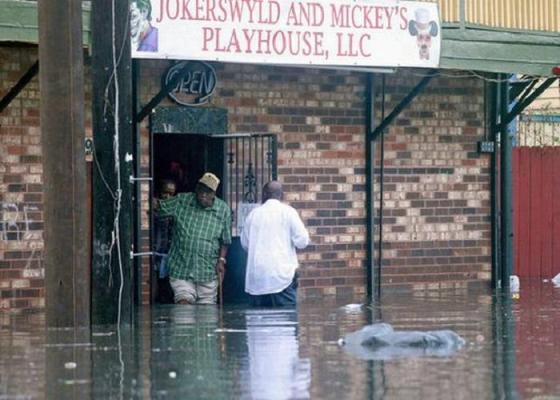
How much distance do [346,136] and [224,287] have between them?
7.36ft

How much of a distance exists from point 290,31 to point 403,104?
7.23 ft

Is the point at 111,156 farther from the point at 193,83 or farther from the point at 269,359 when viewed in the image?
the point at 193,83

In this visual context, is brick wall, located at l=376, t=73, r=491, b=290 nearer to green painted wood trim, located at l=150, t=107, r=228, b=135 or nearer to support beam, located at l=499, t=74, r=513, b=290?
support beam, located at l=499, t=74, r=513, b=290

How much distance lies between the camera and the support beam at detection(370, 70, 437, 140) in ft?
60.1

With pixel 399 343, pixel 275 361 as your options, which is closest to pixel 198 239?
pixel 399 343

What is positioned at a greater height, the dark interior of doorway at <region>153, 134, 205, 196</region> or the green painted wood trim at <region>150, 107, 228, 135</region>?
the green painted wood trim at <region>150, 107, 228, 135</region>

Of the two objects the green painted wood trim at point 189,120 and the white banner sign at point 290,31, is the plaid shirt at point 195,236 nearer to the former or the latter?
the green painted wood trim at point 189,120

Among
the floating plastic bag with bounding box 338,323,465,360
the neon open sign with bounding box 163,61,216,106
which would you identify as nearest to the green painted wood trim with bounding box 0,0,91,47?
the neon open sign with bounding box 163,61,216,106

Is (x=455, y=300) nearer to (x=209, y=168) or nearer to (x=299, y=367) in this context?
(x=209, y=168)

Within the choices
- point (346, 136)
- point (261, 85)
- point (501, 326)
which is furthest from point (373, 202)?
point (501, 326)

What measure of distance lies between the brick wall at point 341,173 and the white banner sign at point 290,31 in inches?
41.9

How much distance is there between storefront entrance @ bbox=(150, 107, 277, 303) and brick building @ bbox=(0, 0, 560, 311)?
0.52 feet

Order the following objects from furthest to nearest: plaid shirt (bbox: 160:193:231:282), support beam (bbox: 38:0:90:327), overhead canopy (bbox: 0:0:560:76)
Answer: overhead canopy (bbox: 0:0:560:76)
plaid shirt (bbox: 160:193:231:282)
support beam (bbox: 38:0:90:327)

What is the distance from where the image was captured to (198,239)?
16.4m
